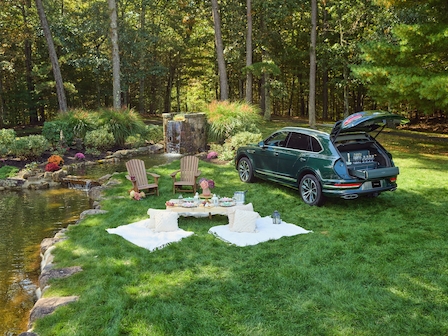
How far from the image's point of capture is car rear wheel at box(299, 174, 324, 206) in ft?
27.3

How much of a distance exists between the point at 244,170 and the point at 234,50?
15.4 m

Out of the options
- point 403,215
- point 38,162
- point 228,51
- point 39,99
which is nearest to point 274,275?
point 403,215

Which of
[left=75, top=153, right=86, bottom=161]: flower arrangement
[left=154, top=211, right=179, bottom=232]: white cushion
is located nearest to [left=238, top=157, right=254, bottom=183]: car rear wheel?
[left=154, top=211, right=179, bottom=232]: white cushion

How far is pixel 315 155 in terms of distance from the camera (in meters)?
8.34

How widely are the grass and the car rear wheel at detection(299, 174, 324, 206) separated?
227 millimetres

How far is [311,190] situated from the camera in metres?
8.59

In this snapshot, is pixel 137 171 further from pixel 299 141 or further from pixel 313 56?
pixel 313 56

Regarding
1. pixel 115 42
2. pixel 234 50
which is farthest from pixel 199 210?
pixel 234 50

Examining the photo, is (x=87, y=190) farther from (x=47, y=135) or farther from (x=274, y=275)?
(x=274, y=275)

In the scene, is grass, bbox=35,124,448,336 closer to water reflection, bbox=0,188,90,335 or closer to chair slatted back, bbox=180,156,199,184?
water reflection, bbox=0,188,90,335

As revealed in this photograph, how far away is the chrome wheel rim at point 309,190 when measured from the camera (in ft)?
28.0

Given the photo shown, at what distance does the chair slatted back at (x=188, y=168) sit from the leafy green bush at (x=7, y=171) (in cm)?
606

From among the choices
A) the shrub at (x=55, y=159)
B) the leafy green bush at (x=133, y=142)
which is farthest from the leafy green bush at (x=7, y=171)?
the leafy green bush at (x=133, y=142)

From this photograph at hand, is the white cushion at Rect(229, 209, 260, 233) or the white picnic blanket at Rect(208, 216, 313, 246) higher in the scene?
the white cushion at Rect(229, 209, 260, 233)
